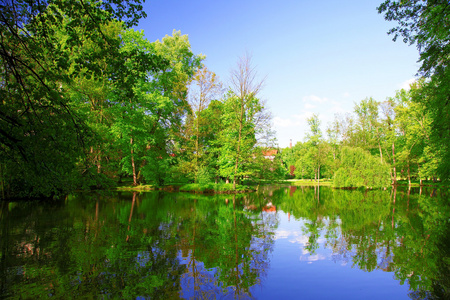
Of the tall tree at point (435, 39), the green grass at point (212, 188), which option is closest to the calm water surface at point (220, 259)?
the tall tree at point (435, 39)

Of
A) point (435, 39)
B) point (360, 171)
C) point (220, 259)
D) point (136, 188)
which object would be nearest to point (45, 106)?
point (220, 259)

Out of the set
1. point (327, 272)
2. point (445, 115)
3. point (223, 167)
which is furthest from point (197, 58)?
point (327, 272)

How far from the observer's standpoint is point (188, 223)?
10.7m

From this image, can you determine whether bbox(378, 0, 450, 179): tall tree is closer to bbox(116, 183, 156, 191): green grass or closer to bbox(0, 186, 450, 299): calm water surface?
bbox(0, 186, 450, 299): calm water surface

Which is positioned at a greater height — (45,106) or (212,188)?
(45,106)

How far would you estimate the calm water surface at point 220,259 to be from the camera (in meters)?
4.87

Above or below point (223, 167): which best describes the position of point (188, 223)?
below

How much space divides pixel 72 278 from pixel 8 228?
20.2 ft

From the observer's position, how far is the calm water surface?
16.0 ft

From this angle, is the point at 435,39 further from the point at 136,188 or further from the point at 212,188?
the point at 136,188

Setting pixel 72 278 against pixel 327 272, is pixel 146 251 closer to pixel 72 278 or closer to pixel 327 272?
pixel 72 278

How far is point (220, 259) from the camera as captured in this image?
643 cm

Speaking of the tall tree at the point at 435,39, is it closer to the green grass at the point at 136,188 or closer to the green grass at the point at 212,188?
the green grass at the point at 212,188

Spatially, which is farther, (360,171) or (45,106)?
(360,171)
